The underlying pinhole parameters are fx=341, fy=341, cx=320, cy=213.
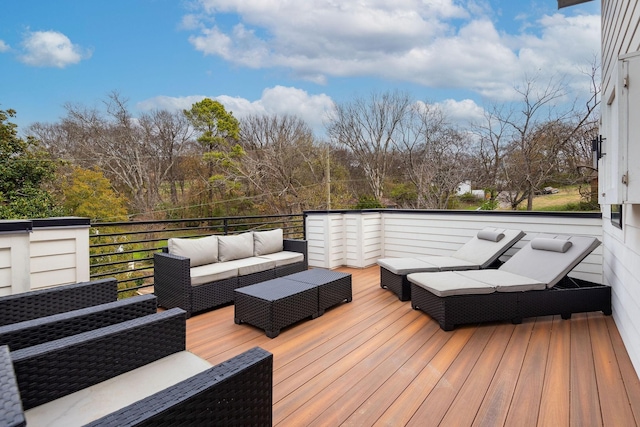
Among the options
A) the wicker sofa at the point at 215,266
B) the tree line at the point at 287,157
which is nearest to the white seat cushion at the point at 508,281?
the wicker sofa at the point at 215,266

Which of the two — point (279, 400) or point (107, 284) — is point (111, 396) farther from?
point (107, 284)

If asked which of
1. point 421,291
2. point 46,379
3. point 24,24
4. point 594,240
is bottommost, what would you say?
point 421,291

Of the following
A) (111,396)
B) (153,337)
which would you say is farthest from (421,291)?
(111,396)

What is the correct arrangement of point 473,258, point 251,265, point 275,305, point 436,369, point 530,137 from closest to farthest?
point 436,369
point 275,305
point 251,265
point 473,258
point 530,137

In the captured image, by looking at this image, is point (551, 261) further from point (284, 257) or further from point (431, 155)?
point (431, 155)

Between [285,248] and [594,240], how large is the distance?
3.60m

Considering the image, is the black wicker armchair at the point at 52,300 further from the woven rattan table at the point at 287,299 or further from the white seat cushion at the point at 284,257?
the white seat cushion at the point at 284,257

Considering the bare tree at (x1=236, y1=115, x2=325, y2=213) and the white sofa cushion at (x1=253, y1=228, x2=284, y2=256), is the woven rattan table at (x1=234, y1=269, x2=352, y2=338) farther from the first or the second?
the bare tree at (x1=236, y1=115, x2=325, y2=213)

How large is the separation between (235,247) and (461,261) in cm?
281

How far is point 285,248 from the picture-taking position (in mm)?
4988

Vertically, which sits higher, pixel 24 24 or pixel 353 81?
pixel 24 24

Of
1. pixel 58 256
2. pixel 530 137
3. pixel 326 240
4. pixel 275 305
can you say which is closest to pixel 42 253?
pixel 58 256

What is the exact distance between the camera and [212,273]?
364cm

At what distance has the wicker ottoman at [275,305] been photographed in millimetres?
2934
